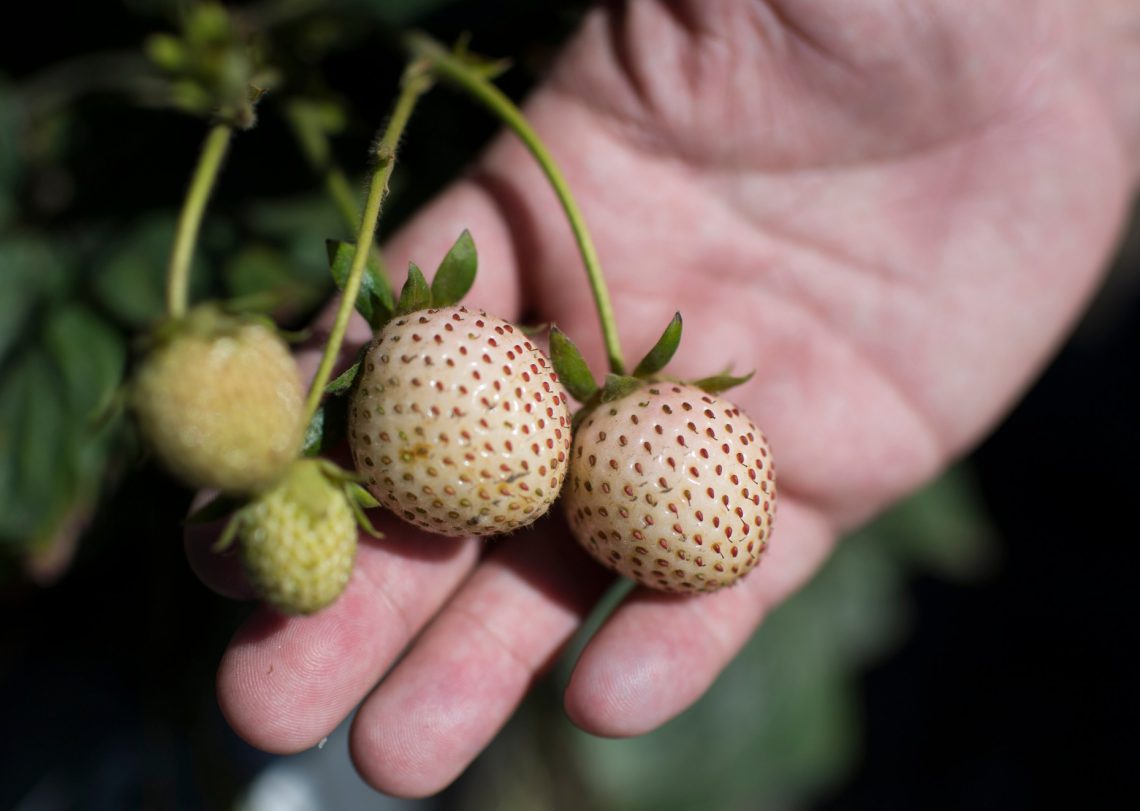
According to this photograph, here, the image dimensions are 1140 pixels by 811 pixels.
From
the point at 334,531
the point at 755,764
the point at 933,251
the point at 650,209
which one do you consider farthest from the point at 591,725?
the point at 755,764

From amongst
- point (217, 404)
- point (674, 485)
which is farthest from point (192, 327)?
point (674, 485)

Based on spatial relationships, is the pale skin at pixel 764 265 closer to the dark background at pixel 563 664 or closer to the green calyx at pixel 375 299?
the green calyx at pixel 375 299

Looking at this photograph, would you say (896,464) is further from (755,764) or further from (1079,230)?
(755,764)

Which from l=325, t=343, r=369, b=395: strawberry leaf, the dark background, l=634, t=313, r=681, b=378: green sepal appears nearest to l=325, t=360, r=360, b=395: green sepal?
l=325, t=343, r=369, b=395: strawberry leaf

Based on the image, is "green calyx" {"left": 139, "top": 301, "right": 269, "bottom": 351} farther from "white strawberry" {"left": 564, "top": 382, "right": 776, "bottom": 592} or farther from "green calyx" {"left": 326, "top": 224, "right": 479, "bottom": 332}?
"white strawberry" {"left": 564, "top": 382, "right": 776, "bottom": 592}

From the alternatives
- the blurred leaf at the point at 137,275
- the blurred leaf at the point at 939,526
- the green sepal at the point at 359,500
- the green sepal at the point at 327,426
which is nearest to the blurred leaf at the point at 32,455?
the blurred leaf at the point at 137,275

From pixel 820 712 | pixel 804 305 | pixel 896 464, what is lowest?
pixel 820 712
